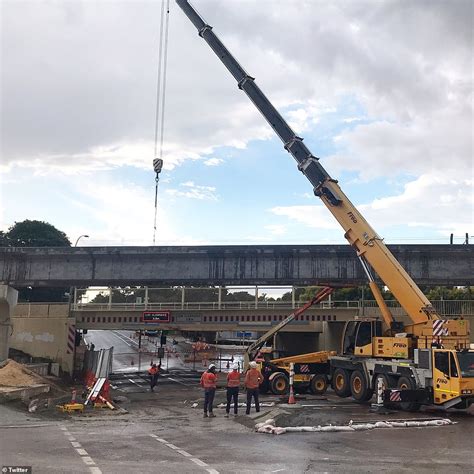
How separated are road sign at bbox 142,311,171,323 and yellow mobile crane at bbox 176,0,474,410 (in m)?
16.8

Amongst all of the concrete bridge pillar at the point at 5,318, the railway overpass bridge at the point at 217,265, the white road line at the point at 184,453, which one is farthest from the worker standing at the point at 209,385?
the concrete bridge pillar at the point at 5,318

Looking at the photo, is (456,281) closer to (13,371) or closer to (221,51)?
(221,51)

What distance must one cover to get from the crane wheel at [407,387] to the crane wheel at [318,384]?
5634mm

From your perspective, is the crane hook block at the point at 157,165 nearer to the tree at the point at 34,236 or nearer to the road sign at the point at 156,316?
the road sign at the point at 156,316

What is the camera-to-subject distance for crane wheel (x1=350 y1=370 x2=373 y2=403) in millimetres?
19750

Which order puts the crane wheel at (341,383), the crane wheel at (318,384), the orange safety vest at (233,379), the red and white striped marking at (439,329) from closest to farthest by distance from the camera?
the orange safety vest at (233,379)
the red and white striped marking at (439,329)
the crane wheel at (341,383)
the crane wheel at (318,384)

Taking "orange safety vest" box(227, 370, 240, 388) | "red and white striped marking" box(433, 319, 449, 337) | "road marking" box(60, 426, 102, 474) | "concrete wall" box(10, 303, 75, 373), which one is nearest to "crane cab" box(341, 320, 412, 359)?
"red and white striped marking" box(433, 319, 449, 337)

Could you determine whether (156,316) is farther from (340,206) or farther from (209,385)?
(209,385)

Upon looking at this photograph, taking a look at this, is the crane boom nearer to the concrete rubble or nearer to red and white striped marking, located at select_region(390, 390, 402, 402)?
red and white striped marking, located at select_region(390, 390, 402, 402)

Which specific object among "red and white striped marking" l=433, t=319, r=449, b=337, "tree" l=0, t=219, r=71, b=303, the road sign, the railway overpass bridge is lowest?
"red and white striped marking" l=433, t=319, r=449, b=337

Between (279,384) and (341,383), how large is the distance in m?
2.96

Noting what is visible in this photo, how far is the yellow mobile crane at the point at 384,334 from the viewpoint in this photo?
55.6 ft

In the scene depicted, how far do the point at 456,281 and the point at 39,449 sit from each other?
23969mm

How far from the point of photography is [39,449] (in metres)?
10.6
